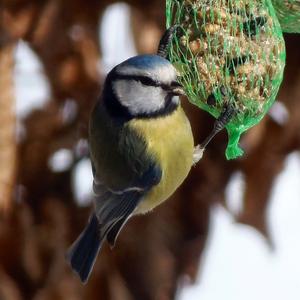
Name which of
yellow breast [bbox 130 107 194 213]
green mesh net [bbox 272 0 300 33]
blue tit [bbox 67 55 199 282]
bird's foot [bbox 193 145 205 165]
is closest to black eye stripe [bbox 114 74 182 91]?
blue tit [bbox 67 55 199 282]

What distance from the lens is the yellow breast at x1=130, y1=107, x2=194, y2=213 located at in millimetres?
3607

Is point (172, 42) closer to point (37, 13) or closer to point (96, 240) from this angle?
point (96, 240)

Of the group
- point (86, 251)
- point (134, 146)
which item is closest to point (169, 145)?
point (134, 146)

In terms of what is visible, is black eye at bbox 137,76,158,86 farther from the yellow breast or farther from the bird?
the yellow breast

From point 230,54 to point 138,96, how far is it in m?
0.27

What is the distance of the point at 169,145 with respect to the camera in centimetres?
365

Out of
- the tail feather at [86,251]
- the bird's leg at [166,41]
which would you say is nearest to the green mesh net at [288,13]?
the bird's leg at [166,41]

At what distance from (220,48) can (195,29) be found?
0.08 m

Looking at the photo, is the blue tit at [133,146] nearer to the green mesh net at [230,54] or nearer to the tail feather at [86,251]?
the tail feather at [86,251]

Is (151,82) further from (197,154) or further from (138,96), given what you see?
(197,154)

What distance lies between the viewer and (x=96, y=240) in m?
3.82

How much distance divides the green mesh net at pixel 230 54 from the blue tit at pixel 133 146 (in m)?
0.11

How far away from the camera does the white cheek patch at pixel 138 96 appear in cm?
352

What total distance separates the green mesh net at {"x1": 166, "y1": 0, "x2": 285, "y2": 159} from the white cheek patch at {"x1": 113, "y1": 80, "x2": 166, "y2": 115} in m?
0.14
